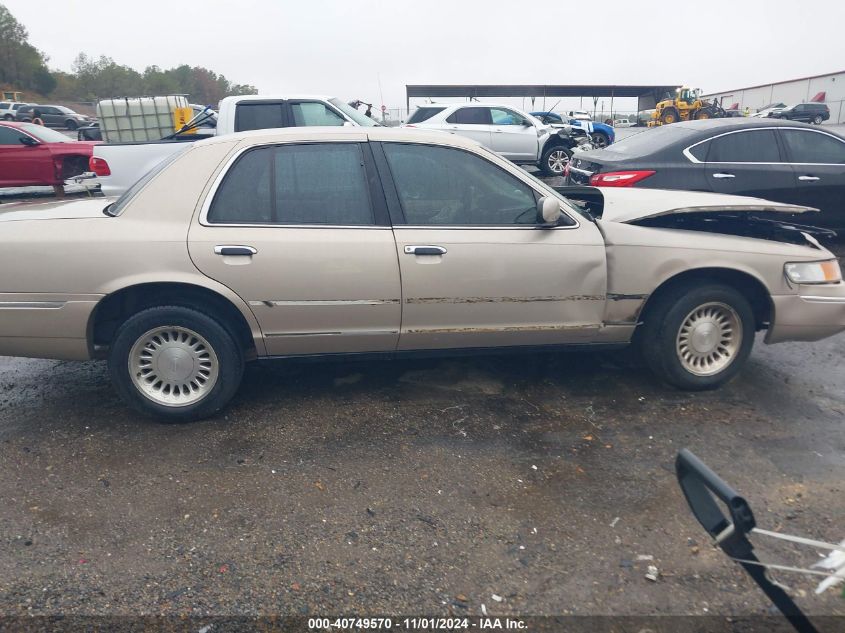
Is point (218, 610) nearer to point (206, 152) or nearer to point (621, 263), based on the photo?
point (206, 152)

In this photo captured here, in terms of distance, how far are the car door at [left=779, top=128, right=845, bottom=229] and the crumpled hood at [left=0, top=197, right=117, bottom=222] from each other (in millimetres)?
6935

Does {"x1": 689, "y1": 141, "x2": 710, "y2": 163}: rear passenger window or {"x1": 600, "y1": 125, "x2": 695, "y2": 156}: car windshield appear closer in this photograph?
{"x1": 689, "y1": 141, "x2": 710, "y2": 163}: rear passenger window

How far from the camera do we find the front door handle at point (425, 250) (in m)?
3.64

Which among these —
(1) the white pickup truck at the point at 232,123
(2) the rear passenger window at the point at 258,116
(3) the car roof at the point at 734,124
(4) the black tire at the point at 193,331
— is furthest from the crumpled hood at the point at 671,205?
(2) the rear passenger window at the point at 258,116

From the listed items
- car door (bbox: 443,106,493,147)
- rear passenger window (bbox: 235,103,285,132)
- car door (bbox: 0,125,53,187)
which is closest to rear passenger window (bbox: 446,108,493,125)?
car door (bbox: 443,106,493,147)

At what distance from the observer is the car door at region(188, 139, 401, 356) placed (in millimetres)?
3535

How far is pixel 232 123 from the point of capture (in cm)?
848

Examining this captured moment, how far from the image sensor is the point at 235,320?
3.74 metres

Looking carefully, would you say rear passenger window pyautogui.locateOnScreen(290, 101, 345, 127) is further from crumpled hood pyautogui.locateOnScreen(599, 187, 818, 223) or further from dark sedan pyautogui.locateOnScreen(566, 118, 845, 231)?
crumpled hood pyautogui.locateOnScreen(599, 187, 818, 223)

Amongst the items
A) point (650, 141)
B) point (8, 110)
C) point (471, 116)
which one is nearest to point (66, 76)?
point (8, 110)

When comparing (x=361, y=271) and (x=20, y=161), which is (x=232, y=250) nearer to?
(x=361, y=271)

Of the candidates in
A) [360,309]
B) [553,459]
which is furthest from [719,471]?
[360,309]

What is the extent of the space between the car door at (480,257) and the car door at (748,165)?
3778 millimetres

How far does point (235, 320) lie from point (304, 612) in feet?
6.21
